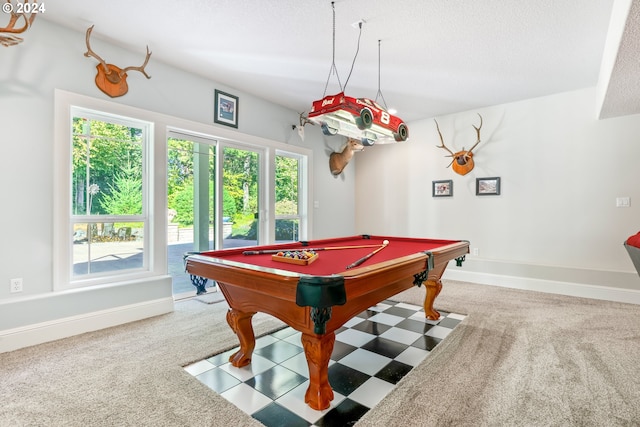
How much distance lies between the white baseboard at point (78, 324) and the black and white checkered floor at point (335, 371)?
51.0 inches

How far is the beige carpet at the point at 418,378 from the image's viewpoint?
160cm

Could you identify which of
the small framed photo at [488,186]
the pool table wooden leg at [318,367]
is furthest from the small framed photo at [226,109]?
the small framed photo at [488,186]

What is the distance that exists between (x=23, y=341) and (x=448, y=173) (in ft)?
17.5

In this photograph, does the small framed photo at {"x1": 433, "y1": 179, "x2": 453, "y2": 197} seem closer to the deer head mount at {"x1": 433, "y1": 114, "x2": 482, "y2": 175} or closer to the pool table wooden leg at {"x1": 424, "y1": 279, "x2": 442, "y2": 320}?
the deer head mount at {"x1": 433, "y1": 114, "x2": 482, "y2": 175}

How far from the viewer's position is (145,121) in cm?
322

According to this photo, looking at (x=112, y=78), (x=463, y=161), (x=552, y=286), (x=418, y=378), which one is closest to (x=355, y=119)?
(x=418, y=378)

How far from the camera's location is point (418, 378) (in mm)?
1967

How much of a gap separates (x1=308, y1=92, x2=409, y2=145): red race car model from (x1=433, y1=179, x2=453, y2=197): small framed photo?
2448 millimetres

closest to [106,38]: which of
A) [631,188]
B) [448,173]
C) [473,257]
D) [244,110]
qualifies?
[244,110]

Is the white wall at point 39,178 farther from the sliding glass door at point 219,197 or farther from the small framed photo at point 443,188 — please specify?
the small framed photo at point 443,188

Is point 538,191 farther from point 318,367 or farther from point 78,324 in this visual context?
point 78,324

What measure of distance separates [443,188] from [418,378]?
12.2 feet

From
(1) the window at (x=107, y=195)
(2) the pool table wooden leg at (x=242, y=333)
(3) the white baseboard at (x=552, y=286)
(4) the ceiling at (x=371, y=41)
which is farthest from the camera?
(3) the white baseboard at (x=552, y=286)

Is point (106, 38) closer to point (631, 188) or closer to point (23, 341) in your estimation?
point (23, 341)
